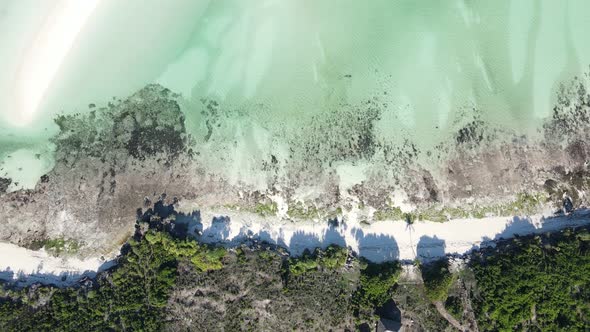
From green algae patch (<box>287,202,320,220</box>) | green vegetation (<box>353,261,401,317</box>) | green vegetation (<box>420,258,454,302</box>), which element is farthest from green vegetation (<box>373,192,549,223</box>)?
green algae patch (<box>287,202,320,220</box>)

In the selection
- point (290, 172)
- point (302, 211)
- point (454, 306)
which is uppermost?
point (290, 172)

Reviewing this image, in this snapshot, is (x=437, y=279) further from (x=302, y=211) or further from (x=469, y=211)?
(x=302, y=211)

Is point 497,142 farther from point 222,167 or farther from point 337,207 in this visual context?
point 222,167

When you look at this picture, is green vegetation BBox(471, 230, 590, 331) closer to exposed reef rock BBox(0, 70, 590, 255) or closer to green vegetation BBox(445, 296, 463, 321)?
green vegetation BBox(445, 296, 463, 321)

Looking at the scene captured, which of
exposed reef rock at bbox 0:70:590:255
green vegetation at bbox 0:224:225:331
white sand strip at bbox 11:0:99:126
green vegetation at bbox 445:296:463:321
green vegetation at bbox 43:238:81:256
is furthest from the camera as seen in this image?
white sand strip at bbox 11:0:99:126

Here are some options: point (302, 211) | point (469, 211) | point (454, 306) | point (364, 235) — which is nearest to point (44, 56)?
point (302, 211)

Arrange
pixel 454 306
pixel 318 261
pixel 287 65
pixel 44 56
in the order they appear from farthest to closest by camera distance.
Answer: pixel 287 65
pixel 44 56
pixel 318 261
pixel 454 306
